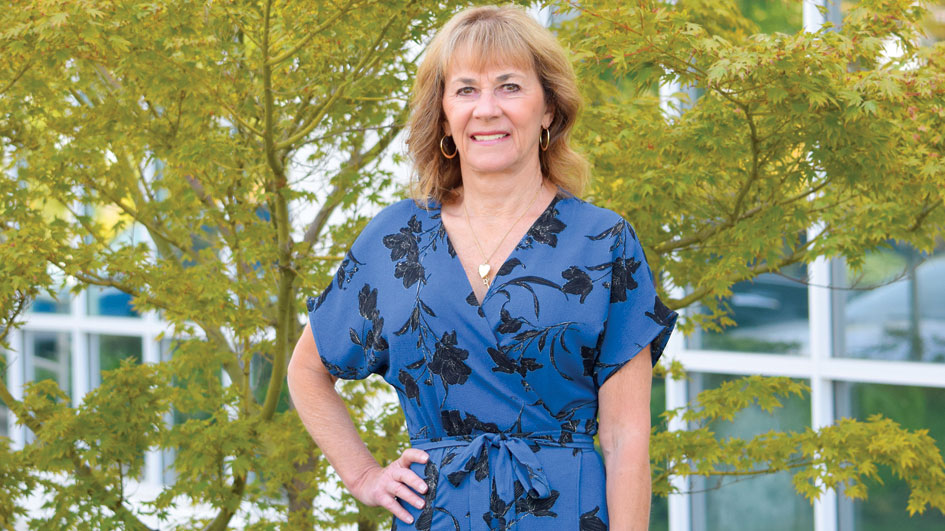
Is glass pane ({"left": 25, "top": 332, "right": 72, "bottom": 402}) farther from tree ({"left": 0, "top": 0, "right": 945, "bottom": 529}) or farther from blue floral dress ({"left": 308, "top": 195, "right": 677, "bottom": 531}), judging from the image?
blue floral dress ({"left": 308, "top": 195, "right": 677, "bottom": 531})

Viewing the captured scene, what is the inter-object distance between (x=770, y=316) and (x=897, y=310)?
0.63 m

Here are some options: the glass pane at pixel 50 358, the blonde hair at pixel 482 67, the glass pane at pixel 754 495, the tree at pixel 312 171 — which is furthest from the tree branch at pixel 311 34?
the glass pane at pixel 50 358

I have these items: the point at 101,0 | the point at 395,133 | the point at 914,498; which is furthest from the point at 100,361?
the point at 914,498

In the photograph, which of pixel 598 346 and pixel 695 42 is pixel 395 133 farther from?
pixel 598 346

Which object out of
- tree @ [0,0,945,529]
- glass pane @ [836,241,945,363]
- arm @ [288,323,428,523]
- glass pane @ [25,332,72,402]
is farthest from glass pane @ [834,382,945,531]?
glass pane @ [25,332,72,402]

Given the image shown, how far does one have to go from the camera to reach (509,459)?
178cm

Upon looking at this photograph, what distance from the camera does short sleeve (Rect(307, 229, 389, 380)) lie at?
Answer: 6.29 feet

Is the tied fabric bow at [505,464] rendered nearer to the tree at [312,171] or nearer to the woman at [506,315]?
the woman at [506,315]

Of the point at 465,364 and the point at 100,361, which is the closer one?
the point at 465,364

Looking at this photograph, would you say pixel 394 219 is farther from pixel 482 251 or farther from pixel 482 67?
pixel 482 67

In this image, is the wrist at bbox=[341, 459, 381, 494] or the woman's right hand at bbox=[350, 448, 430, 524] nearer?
the woman's right hand at bbox=[350, 448, 430, 524]

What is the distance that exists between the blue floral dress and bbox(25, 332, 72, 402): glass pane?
7092 millimetres

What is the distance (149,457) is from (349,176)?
4.78 metres

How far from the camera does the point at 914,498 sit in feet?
11.1
